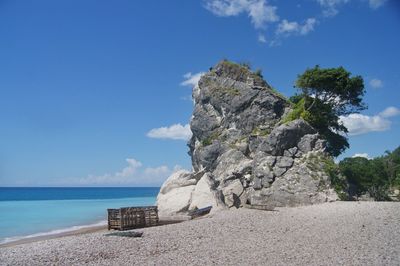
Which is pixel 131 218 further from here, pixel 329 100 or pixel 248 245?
pixel 329 100

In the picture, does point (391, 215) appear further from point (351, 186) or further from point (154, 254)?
point (154, 254)

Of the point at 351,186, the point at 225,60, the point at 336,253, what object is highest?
the point at 225,60

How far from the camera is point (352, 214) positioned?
23.2 meters

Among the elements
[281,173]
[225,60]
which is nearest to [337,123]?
[281,173]

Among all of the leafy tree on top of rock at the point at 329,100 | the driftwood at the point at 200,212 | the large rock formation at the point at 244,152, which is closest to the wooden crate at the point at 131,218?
the driftwood at the point at 200,212

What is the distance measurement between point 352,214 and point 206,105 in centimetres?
2688

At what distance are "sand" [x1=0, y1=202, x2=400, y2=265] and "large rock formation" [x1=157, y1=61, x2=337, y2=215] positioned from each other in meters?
7.38

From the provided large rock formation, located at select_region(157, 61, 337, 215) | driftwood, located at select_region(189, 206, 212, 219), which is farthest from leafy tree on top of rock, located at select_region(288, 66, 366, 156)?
driftwood, located at select_region(189, 206, 212, 219)

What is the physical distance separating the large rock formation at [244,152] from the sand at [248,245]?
7380 mm

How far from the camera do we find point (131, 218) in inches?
1003

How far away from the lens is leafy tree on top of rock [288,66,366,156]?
1543 inches

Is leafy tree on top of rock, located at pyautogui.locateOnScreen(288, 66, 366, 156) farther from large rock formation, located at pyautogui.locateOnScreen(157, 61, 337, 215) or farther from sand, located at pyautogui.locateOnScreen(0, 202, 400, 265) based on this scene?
sand, located at pyautogui.locateOnScreen(0, 202, 400, 265)

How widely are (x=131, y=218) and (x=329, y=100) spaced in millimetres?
25979

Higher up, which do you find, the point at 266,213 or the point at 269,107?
the point at 269,107
